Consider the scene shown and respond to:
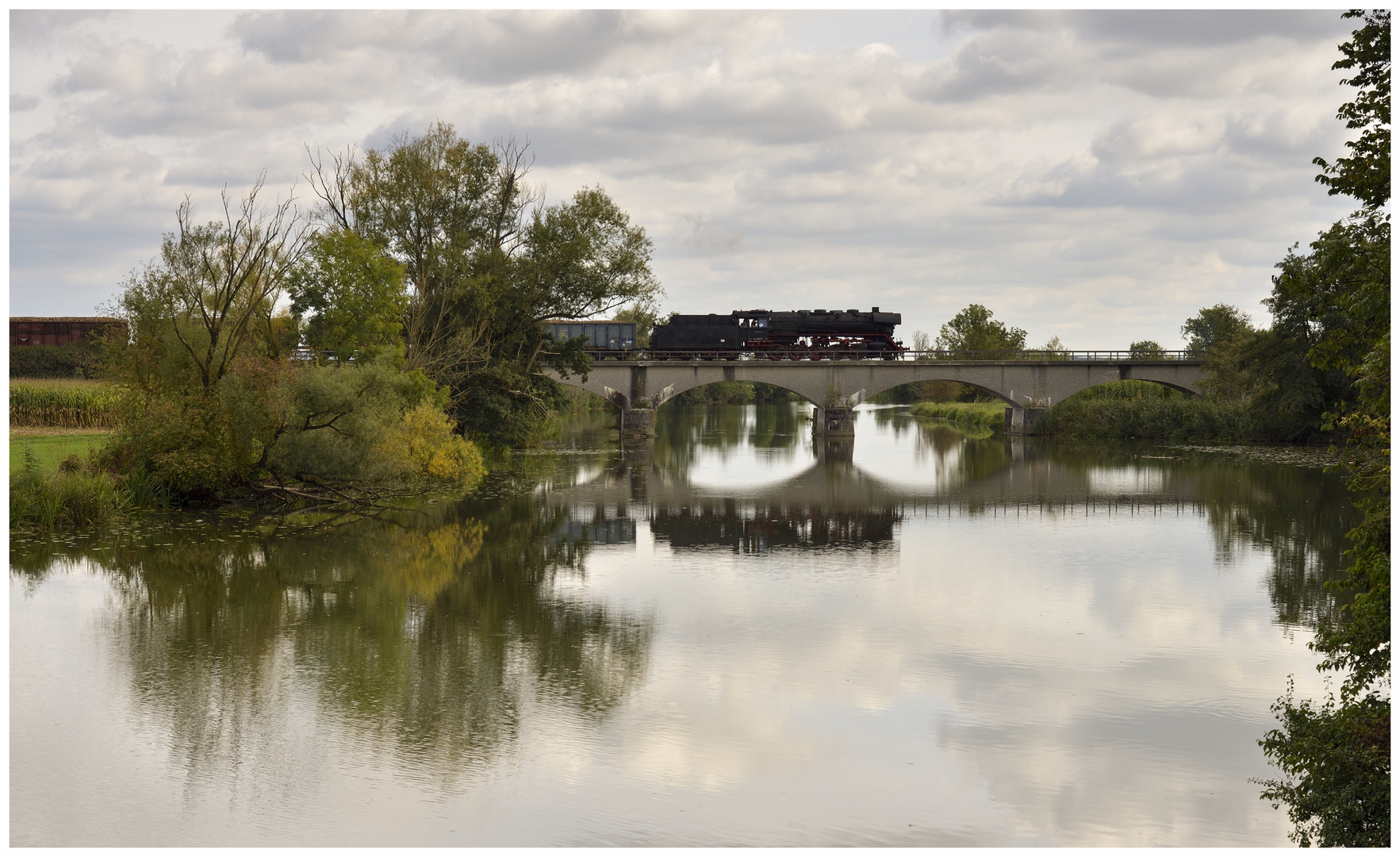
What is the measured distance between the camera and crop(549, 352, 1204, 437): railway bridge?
66250mm

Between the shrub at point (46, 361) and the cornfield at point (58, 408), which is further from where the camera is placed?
the shrub at point (46, 361)

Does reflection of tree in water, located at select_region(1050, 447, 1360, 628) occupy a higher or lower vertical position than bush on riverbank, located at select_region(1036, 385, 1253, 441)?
lower

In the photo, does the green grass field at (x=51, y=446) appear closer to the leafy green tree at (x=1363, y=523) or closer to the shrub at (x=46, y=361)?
the leafy green tree at (x=1363, y=523)

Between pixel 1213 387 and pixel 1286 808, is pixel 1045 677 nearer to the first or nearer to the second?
pixel 1286 808

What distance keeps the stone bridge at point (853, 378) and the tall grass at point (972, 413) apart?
4258 millimetres

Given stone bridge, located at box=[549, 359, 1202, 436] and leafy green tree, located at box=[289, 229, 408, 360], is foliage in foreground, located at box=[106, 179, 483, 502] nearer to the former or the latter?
leafy green tree, located at box=[289, 229, 408, 360]

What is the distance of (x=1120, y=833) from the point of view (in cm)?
1061

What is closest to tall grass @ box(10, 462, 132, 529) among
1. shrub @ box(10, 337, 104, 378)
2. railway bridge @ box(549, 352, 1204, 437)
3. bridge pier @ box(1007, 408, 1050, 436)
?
railway bridge @ box(549, 352, 1204, 437)

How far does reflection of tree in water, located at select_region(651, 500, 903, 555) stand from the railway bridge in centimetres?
3157

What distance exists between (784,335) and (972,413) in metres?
20.4

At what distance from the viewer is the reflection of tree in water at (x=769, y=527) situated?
27125mm

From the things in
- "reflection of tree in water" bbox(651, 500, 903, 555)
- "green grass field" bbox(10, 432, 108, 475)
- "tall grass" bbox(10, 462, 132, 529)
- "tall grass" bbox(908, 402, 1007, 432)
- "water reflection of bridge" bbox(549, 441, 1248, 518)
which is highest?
"tall grass" bbox(908, 402, 1007, 432)

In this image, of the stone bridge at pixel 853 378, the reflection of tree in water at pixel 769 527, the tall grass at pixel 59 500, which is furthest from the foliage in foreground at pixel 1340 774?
the stone bridge at pixel 853 378

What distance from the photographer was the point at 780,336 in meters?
71.8
